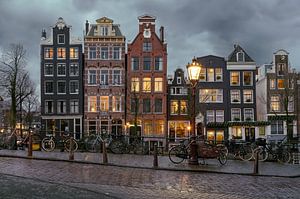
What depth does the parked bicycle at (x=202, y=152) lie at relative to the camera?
15.9 metres

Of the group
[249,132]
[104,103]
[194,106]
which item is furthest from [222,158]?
[249,132]

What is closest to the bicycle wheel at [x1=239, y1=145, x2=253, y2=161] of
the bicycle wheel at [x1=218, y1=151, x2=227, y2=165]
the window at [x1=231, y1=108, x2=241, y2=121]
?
the bicycle wheel at [x1=218, y1=151, x2=227, y2=165]

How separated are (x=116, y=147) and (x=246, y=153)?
669 centimetres

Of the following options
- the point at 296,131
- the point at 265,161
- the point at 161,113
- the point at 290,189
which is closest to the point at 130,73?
the point at 161,113

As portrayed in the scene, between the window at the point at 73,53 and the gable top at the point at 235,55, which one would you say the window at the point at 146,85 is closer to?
the window at the point at 73,53

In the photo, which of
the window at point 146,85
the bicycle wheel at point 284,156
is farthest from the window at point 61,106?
the bicycle wheel at point 284,156

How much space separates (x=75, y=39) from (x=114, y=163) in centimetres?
3989

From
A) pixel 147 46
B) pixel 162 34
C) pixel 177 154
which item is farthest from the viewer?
pixel 162 34

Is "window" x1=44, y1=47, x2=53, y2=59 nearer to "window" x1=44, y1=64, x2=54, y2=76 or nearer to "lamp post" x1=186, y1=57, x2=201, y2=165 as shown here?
"window" x1=44, y1=64, x2=54, y2=76

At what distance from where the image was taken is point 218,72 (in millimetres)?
53375

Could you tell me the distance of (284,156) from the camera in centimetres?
2078

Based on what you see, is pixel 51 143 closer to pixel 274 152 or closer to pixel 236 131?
pixel 274 152

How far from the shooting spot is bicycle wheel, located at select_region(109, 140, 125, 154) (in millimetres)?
21812

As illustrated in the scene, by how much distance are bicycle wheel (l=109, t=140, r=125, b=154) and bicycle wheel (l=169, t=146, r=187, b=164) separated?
571 centimetres
